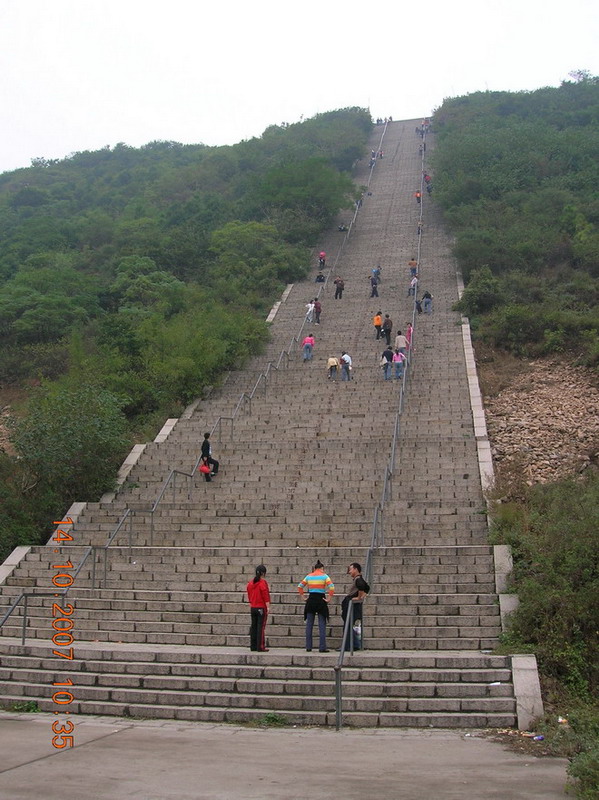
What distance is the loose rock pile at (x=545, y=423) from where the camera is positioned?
18.6 meters

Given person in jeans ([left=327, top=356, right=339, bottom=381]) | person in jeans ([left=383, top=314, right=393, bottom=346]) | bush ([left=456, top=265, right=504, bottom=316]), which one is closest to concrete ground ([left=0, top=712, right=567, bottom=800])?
person in jeans ([left=327, top=356, right=339, bottom=381])

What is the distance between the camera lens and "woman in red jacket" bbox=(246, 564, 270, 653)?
12.0 m

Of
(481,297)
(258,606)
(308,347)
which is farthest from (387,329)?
(258,606)

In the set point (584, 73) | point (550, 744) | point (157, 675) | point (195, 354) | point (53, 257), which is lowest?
point (550, 744)

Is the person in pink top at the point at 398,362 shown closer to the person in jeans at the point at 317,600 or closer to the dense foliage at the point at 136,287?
the dense foliage at the point at 136,287

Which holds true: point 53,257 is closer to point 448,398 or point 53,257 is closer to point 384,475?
point 448,398

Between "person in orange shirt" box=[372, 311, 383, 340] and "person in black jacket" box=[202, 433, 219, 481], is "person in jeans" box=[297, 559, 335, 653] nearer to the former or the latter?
"person in black jacket" box=[202, 433, 219, 481]

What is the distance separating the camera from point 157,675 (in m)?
11.8

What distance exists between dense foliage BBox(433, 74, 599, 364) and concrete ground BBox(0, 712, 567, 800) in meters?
16.6

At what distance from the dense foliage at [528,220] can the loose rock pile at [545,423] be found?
3.94 feet

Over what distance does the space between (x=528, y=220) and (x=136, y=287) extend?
16349 millimetres

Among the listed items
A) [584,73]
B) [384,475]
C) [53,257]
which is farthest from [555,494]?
[584,73]

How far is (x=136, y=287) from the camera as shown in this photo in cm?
3459

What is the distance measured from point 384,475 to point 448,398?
5782 mm
